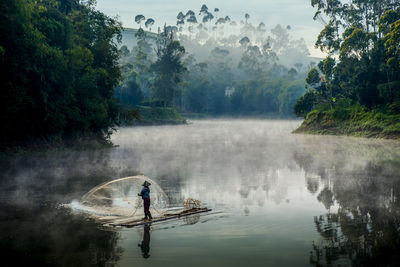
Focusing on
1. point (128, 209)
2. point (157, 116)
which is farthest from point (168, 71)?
point (128, 209)

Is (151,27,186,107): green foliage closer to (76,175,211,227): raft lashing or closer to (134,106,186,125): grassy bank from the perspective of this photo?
(134,106,186,125): grassy bank

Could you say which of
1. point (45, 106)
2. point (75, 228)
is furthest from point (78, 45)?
point (75, 228)

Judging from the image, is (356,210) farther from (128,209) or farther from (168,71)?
(168,71)

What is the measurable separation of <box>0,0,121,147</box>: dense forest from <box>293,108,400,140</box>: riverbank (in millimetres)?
38364

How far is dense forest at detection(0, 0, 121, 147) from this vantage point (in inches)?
1636

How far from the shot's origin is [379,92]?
75812 millimetres

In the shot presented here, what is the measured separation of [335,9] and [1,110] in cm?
7394

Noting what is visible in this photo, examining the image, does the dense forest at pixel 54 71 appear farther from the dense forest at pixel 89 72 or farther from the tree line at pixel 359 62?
the tree line at pixel 359 62

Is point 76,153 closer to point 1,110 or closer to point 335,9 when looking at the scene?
point 1,110

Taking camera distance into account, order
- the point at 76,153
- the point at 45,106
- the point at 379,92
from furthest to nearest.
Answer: the point at 379,92 < the point at 76,153 < the point at 45,106

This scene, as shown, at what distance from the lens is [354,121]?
79.2 m

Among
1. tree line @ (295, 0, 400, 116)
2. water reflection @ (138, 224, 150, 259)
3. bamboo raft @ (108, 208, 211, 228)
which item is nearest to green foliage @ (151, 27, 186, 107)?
tree line @ (295, 0, 400, 116)

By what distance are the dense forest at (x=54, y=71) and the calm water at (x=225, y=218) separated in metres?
7.48

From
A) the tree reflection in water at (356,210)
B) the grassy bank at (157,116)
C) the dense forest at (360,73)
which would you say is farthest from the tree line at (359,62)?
the grassy bank at (157,116)
